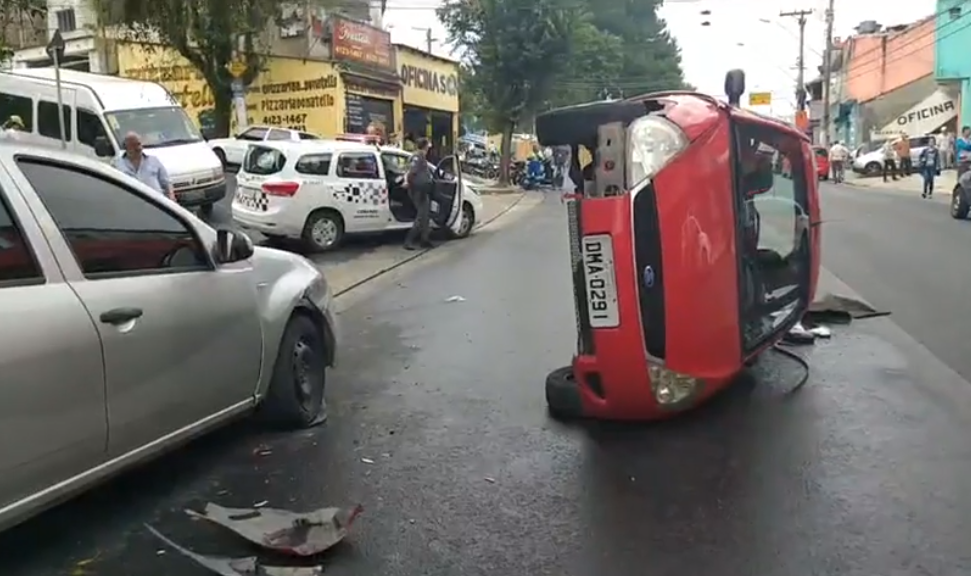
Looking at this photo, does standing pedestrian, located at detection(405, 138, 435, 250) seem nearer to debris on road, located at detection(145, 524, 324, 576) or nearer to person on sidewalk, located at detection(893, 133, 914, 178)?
debris on road, located at detection(145, 524, 324, 576)

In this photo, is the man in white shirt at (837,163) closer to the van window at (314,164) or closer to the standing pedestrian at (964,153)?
the standing pedestrian at (964,153)

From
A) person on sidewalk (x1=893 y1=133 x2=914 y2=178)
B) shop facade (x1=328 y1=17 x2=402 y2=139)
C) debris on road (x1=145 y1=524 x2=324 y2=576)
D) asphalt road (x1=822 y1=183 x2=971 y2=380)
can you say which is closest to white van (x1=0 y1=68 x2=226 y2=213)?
asphalt road (x1=822 y1=183 x2=971 y2=380)

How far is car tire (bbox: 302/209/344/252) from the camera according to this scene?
1595 centimetres

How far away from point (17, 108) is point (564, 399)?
607 inches

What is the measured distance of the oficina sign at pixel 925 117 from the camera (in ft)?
154

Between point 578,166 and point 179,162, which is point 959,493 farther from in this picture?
point 179,162

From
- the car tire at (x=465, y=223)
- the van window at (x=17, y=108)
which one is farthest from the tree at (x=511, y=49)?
the van window at (x=17, y=108)

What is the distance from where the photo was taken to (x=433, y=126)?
42.6 meters

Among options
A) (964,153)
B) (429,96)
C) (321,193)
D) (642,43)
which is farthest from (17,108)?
(642,43)

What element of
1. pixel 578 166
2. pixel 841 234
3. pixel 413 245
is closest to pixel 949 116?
pixel 841 234

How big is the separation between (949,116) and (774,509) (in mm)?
47448

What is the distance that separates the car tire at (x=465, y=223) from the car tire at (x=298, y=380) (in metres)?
12.2

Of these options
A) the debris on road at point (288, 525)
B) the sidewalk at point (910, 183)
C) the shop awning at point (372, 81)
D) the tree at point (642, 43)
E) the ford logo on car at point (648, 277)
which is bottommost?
the debris on road at point (288, 525)

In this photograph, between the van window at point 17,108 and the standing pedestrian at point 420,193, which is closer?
the standing pedestrian at point 420,193
